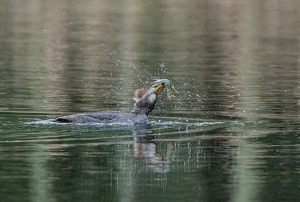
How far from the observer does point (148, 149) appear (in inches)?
452

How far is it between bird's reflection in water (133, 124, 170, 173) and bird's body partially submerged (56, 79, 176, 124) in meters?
0.33

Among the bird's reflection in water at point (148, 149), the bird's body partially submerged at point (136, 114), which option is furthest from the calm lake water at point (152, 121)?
the bird's body partially submerged at point (136, 114)

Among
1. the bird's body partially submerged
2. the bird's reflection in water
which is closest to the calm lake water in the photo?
the bird's reflection in water

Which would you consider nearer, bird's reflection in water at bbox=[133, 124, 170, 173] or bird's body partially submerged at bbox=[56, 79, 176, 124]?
bird's reflection in water at bbox=[133, 124, 170, 173]

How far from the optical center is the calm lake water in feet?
29.9

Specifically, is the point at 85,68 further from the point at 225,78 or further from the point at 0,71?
the point at 225,78

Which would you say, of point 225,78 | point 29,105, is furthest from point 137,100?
point 225,78

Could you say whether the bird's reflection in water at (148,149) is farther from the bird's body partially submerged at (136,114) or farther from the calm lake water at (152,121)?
the bird's body partially submerged at (136,114)

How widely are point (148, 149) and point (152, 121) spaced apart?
3244mm

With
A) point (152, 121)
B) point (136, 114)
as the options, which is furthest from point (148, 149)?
point (152, 121)

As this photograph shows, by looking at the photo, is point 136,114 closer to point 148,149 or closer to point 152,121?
point 152,121

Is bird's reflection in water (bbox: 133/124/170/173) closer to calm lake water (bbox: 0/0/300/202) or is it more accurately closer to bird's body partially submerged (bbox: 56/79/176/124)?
calm lake water (bbox: 0/0/300/202)

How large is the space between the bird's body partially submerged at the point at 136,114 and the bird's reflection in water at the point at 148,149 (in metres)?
0.33

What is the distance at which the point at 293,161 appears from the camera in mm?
10727
